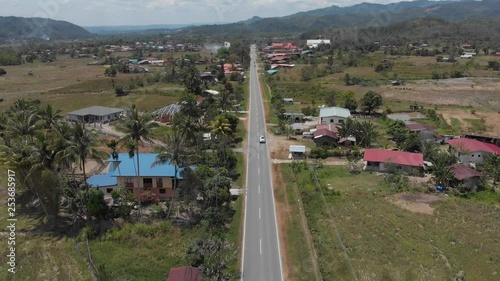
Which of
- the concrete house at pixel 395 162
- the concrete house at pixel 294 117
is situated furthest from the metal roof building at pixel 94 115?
the concrete house at pixel 395 162

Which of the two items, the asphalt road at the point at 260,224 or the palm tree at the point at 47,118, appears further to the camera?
the palm tree at the point at 47,118

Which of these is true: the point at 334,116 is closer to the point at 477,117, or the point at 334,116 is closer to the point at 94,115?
the point at 477,117

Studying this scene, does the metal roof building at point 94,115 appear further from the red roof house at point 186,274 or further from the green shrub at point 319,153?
the red roof house at point 186,274

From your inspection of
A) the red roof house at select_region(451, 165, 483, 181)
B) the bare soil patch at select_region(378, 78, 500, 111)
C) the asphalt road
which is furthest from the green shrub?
the bare soil patch at select_region(378, 78, 500, 111)

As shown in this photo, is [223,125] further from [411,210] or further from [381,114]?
[381,114]

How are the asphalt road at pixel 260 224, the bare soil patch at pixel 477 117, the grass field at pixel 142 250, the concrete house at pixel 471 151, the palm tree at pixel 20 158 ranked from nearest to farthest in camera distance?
1. the grass field at pixel 142 250
2. the asphalt road at pixel 260 224
3. the palm tree at pixel 20 158
4. the concrete house at pixel 471 151
5. the bare soil patch at pixel 477 117

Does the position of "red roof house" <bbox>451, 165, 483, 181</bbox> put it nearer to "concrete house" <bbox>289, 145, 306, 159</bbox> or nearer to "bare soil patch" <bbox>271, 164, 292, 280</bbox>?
"concrete house" <bbox>289, 145, 306, 159</bbox>
